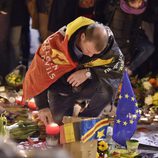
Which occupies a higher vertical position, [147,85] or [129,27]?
[129,27]

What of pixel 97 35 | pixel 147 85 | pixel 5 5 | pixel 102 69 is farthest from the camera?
pixel 5 5

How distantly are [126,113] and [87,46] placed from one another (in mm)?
853

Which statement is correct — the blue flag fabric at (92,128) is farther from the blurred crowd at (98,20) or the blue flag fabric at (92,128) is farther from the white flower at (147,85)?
the blurred crowd at (98,20)

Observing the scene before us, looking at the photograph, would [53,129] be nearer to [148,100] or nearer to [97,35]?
[97,35]

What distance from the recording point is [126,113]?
3.19 metres

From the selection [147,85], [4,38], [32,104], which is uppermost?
[4,38]

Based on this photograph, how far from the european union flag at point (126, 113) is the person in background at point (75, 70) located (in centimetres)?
24

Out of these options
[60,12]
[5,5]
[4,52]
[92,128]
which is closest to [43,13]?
[60,12]

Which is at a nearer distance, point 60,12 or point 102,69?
point 102,69

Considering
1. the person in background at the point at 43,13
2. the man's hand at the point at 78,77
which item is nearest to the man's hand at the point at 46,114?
the man's hand at the point at 78,77

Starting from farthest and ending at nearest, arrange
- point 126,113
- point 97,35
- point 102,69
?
point 126,113
point 102,69
point 97,35

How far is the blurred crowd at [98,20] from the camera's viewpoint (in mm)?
4320

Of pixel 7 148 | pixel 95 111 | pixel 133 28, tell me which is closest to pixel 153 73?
pixel 133 28

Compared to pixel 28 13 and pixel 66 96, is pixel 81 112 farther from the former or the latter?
pixel 28 13
